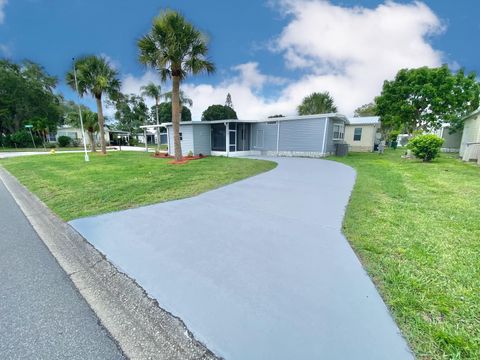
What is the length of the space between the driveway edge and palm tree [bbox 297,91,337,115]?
114 ft

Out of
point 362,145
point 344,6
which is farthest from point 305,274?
point 362,145

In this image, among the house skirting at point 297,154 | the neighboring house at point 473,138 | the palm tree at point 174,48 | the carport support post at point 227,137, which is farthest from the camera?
the carport support post at point 227,137

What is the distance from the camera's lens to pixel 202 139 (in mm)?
17141

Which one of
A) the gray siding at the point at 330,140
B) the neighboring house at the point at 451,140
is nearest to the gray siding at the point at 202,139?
the gray siding at the point at 330,140

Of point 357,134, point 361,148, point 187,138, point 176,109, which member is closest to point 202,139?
point 187,138

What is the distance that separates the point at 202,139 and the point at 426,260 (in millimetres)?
15972

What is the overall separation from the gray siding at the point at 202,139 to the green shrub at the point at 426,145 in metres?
13.6

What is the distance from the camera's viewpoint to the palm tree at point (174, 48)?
1077cm

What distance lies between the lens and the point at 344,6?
8.94 m

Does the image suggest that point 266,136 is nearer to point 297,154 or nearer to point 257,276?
point 297,154

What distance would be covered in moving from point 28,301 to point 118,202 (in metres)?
3.28

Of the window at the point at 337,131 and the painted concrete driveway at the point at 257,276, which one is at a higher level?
the window at the point at 337,131

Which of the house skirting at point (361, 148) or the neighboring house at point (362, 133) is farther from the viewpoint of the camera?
the house skirting at point (361, 148)

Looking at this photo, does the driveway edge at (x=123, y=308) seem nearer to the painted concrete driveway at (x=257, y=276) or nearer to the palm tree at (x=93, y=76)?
the painted concrete driveway at (x=257, y=276)
